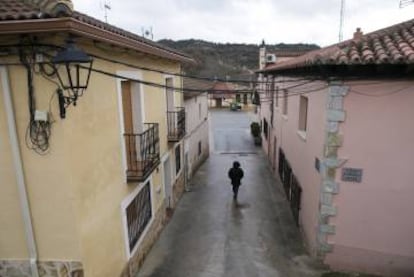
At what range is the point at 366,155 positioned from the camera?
290 inches

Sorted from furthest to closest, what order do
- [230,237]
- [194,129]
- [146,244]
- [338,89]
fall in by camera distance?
1. [194,129]
2. [230,237]
3. [146,244]
4. [338,89]

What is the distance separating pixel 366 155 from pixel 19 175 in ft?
22.9

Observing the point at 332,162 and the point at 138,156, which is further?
the point at 138,156

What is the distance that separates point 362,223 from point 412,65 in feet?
12.2

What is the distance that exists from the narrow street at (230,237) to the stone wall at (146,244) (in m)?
0.20

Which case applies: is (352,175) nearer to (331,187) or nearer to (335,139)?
(331,187)

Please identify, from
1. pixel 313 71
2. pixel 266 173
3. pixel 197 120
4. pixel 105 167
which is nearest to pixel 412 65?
pixel 313 71

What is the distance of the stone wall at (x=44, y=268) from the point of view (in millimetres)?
5332

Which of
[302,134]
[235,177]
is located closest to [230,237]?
[235,177]

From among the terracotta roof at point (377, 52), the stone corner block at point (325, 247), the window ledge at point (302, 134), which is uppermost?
the terracotta roof at point (377, 52)

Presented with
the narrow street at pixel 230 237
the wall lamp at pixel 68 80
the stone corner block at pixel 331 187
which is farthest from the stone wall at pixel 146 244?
the stone corner block at pixel 331 187

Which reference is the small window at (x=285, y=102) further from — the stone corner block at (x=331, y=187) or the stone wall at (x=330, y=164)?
the stone corner block at (x=331, y=187)

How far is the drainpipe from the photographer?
4.70 meters

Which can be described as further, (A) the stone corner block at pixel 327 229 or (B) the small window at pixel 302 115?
(B) the small window at pixel 302 115
